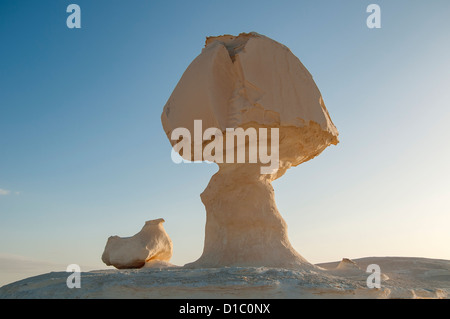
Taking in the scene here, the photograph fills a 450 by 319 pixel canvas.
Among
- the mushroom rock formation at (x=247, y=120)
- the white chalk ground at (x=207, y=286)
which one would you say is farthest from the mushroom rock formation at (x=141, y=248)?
the white chalk ground at (x=207, y=286)

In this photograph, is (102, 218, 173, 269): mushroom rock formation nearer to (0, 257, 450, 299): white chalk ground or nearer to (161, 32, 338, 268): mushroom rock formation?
(161, 32, 338, 268): mushroom rock formation

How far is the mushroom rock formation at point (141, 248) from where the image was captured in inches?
345

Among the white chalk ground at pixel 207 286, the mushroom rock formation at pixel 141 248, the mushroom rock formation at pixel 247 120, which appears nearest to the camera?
the white chalk ground at pixel 207 286

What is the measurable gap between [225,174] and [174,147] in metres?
1.12

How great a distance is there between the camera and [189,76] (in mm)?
7191

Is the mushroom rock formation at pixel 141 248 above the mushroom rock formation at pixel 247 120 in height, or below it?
below

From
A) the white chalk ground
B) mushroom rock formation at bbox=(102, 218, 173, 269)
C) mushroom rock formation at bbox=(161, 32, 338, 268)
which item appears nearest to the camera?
the white chalk ground

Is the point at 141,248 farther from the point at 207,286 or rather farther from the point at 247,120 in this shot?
the point at 207,286

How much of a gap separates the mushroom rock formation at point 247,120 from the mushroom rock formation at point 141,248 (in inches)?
83.0

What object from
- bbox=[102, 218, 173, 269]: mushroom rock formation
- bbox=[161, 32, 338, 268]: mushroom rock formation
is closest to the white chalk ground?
bbox=[161, 32, 338, 268]: mushroom rock formation

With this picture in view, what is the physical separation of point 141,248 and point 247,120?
4122 mm

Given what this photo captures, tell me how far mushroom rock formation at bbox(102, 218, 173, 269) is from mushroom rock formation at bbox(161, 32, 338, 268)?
2109 mm

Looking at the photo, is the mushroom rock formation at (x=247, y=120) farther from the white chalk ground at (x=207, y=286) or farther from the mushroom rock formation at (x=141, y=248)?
the mushroom rock formation at (x=141, y=248)

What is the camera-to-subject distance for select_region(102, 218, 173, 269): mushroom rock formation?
8.76 metres
